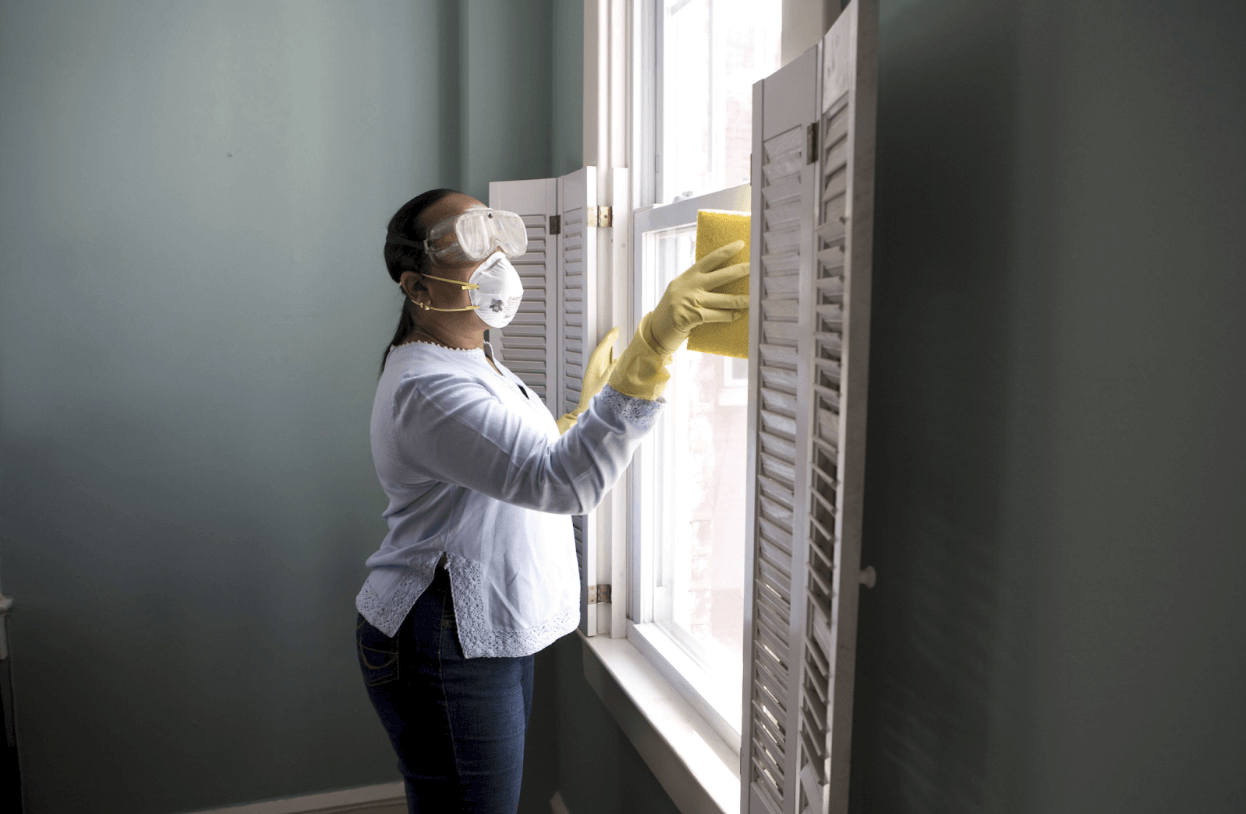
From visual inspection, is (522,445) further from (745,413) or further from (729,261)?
(745,413)

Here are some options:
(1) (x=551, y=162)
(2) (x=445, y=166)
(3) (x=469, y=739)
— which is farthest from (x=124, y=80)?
(3) (x=469, y=739)

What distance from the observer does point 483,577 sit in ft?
4.24

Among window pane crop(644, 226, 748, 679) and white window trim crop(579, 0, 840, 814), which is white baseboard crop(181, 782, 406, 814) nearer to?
white window trim crop(579, 0, 840, 814)

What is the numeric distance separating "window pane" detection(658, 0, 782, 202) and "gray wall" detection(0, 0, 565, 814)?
49 centimetres

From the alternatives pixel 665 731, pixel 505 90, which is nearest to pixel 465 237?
pixel 665 731

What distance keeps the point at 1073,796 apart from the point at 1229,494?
28 cm

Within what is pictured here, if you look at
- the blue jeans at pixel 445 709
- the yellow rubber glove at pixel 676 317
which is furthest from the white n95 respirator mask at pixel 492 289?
the blue jeans at pixel 445 709

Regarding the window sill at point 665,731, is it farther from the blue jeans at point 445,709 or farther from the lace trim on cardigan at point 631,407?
the lace trim on cardigan at point 631,407

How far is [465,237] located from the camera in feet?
4.34

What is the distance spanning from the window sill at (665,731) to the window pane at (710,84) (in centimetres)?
97

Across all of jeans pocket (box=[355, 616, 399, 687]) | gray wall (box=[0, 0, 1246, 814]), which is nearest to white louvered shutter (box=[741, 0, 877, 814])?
gray wall (box=[0, 0, 1246, 814])

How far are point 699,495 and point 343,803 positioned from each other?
5.25 ft

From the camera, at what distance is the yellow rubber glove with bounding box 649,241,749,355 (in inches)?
42.2

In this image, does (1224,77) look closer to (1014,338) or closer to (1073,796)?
(1014,338)
